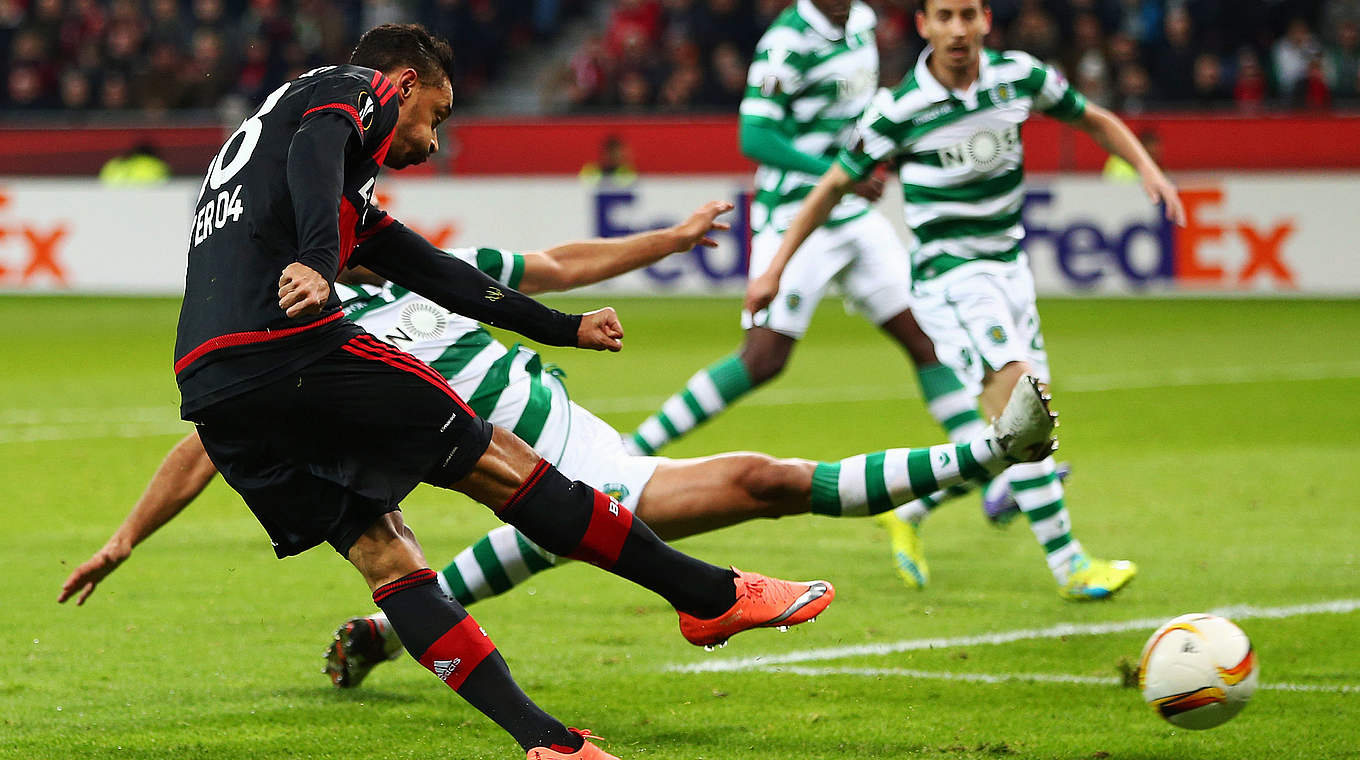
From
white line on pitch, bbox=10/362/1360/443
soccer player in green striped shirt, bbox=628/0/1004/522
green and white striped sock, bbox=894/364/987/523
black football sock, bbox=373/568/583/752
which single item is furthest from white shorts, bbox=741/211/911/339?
black football sock, bbox=373/568/583/752

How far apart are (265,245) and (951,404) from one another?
12.9 feet

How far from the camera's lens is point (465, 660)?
3.76 metres

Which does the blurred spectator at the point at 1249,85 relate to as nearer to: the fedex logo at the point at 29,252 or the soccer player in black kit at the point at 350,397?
the fedex logo at the point at 29,252

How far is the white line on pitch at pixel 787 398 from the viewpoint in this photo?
10234 millimetres

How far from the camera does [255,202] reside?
3695 millimetres

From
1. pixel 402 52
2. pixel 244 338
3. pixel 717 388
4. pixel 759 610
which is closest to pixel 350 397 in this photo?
pixel 244 338

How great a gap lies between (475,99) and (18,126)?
5.92m

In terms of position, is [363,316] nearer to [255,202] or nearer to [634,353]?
[255,202]

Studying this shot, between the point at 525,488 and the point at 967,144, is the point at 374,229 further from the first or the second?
the point at 967,144

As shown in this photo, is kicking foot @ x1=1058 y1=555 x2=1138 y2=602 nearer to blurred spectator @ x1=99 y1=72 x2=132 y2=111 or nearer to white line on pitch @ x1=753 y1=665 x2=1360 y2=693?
white line on pitch @ x1=753 y1=665 x2=1360 y2=693

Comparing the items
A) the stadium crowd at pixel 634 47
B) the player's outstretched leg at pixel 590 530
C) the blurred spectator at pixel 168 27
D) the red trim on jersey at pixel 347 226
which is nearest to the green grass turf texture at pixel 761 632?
the player's outstretched leg at pixel 590 530

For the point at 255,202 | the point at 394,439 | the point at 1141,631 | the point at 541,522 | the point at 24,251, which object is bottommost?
the point at 24,251

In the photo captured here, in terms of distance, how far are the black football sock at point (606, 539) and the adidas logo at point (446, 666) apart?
364mm

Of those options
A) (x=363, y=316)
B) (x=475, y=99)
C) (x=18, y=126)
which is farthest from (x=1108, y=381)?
(x=18, y=126)
